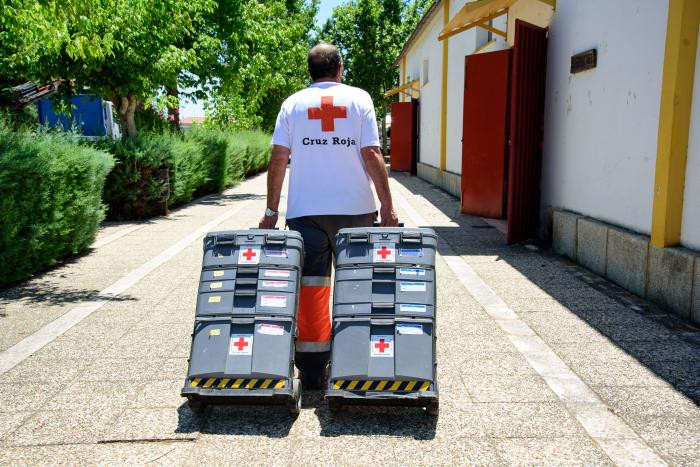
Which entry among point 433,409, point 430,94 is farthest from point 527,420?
point 430,94

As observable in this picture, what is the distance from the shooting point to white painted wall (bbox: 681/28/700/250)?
197 inches

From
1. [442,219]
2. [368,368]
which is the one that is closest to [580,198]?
[442,219]

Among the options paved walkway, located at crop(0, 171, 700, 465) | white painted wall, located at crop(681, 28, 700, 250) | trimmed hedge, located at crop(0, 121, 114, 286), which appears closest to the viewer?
paved walkway, located at crop(0, 171, 700, 465)

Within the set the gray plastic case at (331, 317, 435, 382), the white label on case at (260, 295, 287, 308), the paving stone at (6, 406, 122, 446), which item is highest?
the white label on case at (260, 295, 287, 308)

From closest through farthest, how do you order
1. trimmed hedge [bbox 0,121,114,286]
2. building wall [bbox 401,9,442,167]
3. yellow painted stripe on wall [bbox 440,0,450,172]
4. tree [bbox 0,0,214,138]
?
trimmed hedge [bbox 0,121,114,286] → tree [bbox 0,0,214,138] → yellow painted stripe on wall [bbox 440,0,450,172] → building wall [bbox 401,9,442,167]

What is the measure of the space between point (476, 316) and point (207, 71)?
11.2 meters

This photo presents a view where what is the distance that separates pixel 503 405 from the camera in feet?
11.5

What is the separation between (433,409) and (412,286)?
63 cm

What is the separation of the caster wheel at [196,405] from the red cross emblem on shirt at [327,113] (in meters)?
1.61

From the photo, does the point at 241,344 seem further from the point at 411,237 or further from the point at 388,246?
the point at 411,237

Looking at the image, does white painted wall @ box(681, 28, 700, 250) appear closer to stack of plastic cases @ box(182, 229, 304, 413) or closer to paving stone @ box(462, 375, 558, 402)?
paving stone @ box(462, 375, 558, 402)

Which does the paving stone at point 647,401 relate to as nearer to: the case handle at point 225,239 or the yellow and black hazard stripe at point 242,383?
the yellow and black hazard stripe at point 242,383

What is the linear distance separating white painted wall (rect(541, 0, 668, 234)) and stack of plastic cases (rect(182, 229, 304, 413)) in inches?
150


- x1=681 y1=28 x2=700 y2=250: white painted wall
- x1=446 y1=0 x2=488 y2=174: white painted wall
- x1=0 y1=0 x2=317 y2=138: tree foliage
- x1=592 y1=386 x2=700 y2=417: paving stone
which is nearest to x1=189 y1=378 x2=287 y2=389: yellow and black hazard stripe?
x1=592 y1=386 x2=700 y2=417: paving stone
